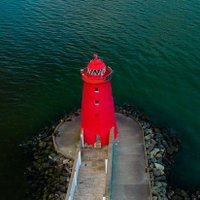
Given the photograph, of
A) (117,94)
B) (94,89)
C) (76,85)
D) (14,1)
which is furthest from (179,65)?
(14,1)

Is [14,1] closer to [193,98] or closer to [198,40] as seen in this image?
[198,40]

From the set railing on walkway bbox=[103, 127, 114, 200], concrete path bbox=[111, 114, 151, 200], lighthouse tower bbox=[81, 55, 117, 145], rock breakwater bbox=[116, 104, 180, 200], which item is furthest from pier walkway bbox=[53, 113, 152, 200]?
lighthouse tower bbox=[81, 55, 117, 145]

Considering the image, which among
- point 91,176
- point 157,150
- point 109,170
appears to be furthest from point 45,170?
point 157,150

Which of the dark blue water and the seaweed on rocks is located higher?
the dark blue water

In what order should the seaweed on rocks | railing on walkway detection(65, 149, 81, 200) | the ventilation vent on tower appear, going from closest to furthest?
railing on walkway detection(65, 149, 81, 200), the ventilation vent on tower, the seaweed on rocks

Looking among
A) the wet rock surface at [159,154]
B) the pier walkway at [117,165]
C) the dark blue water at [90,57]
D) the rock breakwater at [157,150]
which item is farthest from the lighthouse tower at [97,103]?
the dark blue water at [90,57]

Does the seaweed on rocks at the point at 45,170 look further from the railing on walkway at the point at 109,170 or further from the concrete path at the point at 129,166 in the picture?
the concrete path at the point at 129,166

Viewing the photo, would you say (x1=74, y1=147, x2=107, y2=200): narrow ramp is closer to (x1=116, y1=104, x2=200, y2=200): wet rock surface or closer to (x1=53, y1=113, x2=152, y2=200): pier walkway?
(x1=53, y1=113, x2=152, y2=200): pier walkway
